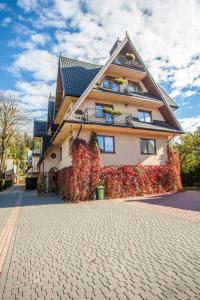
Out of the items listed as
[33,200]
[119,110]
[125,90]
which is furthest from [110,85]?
[33,200]

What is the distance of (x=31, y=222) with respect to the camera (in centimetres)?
937

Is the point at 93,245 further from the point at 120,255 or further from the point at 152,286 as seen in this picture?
the point at 152,286

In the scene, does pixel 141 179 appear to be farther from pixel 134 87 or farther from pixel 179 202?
pixel 134 87

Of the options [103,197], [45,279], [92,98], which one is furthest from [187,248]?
[92,98]

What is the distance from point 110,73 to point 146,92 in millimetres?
4117

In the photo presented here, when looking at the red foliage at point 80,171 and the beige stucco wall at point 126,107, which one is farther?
the beige stucco wall at point 126,107

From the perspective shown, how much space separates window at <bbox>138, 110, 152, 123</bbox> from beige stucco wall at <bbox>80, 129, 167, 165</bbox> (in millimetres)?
1510

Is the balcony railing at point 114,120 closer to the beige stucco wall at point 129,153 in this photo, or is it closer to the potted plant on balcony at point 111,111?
the potted plant on balcony at point 111,111

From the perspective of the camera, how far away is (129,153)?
1797 centimetres

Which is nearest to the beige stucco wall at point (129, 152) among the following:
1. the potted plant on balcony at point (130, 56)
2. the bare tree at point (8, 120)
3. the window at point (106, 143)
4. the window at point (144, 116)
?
the window at point (106, 143)

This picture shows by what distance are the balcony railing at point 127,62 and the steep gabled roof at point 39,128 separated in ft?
47.4

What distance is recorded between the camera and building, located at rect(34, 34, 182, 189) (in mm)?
16656

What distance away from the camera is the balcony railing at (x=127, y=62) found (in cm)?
1870

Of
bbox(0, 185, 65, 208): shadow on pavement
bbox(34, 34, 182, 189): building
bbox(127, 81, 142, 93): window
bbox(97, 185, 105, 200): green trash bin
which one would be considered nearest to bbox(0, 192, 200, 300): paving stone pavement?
bbox(97, 185, 105, 200): green trash bin
